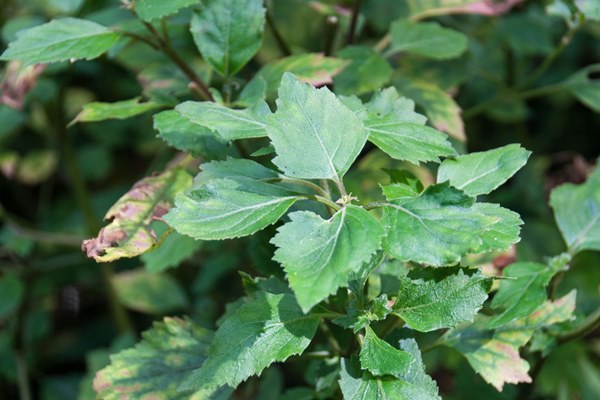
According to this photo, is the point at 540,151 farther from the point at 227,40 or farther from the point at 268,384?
the point at 227,40

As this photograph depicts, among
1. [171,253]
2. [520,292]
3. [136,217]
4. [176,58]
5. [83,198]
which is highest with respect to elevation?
[176,58]

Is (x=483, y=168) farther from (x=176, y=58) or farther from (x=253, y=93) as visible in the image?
(x=176, y=58)

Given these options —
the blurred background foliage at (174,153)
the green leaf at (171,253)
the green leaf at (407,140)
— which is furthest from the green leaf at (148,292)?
the green leaf at (407,140)

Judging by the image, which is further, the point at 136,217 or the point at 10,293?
the point at 10,293

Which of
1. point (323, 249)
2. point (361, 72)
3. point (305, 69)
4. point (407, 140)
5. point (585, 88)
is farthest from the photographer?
point (585, 88)

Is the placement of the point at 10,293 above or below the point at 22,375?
above

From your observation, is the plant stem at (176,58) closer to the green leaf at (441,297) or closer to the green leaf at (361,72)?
the green leaf at (361,72)

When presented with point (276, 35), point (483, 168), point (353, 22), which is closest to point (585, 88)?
point (353, 22)
